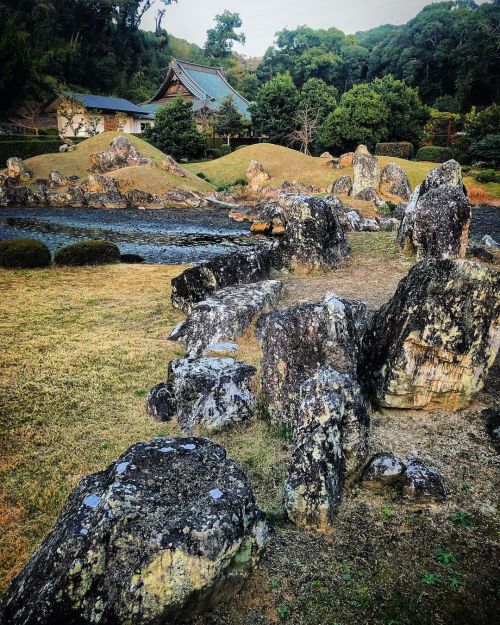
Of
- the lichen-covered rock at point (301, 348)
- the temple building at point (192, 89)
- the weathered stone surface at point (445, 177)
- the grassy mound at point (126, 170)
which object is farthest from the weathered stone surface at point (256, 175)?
the lichen-covered rock at point (301, 348)

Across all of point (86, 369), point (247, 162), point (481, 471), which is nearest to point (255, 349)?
point (86, 369)

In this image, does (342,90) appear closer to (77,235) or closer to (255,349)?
(77,235)

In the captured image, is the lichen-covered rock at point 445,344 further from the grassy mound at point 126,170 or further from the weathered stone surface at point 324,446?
the grassy mound at point 126,170

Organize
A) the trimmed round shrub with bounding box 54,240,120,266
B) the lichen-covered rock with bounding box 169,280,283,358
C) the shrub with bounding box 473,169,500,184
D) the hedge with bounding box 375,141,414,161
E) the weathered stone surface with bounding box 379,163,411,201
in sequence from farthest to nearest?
1. the hedge with bounding box 375,141,414,161
2. the shrub with bounding box 473,169,500,184
3. the weathered stone surface with bounding box 379,163,411,201
4. the trimmed round shrub with bounding box 54,240,120,266
5. the lichen-covered rock with bounding box 169,280,283,358

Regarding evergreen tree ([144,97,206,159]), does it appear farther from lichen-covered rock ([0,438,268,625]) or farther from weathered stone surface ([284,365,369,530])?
lichen-covered rock ([0,438,268,625])

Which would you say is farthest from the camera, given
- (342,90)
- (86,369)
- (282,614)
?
(342,90)

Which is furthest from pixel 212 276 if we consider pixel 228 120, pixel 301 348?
pixel 228 120

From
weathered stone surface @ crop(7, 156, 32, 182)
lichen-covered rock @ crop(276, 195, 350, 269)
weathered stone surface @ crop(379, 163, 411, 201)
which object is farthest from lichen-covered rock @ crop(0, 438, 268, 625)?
weathered stone surface @ crop(7, 156, 32, 182)

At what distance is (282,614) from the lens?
4.45 metres

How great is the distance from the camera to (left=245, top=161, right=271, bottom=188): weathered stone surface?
4459 cm

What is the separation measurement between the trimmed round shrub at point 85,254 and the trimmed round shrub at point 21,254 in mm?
630

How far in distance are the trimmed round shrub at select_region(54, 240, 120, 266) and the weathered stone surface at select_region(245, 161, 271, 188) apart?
27556 mm

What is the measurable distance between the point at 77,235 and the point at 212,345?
1928cm

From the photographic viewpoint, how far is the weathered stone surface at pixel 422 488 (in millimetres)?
5773
